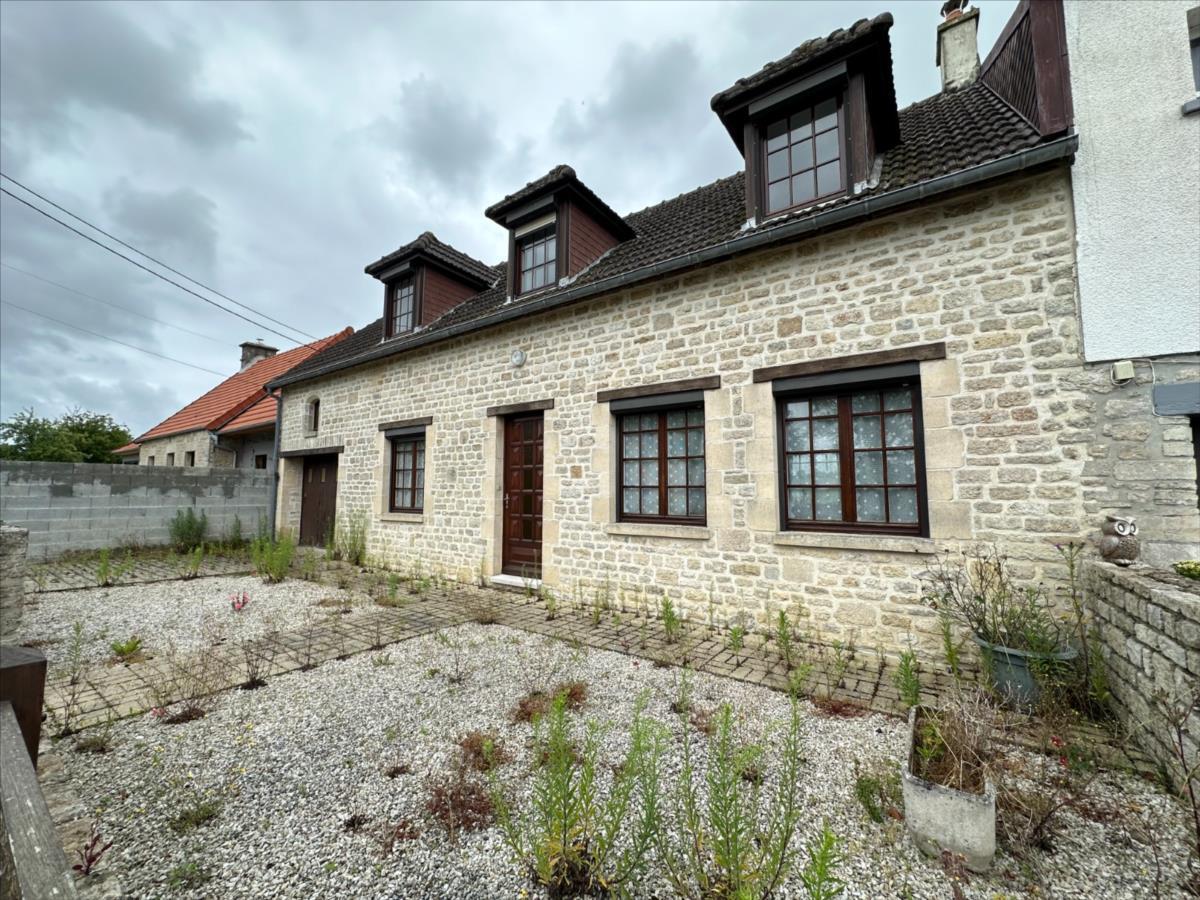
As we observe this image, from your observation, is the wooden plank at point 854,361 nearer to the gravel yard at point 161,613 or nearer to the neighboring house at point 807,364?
the neighboring house at point 807,364

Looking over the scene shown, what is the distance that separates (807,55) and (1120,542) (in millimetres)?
4927

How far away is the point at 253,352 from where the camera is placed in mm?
18891

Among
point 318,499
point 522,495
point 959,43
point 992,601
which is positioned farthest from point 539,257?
point 318,499

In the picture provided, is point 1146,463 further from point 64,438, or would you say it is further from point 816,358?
point 64,438

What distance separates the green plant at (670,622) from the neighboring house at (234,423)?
10.3 metres

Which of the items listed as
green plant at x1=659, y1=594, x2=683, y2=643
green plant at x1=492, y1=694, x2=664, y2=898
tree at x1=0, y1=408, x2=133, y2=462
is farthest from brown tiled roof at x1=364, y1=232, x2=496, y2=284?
tree at x1=0, y1=408, x2=133, y2=462

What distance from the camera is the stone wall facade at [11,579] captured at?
15.4ft

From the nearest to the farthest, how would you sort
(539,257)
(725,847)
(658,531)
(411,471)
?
(725,847)
(658,531)
(539,257)
(411,471)

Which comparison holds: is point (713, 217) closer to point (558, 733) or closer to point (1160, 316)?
point (1160, 316)

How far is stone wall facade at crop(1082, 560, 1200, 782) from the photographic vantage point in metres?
2.33

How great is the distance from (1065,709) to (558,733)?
3.26 metres

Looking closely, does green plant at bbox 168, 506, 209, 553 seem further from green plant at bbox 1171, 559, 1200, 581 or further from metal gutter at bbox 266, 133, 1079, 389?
green plant at bbox 1171, 559, 1200, 581

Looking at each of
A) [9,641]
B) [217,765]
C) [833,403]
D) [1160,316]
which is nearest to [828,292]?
[833,403]

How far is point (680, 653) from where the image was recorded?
4.41 m
